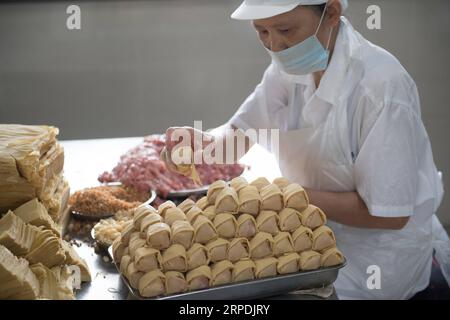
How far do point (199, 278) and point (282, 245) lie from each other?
9.3 inches

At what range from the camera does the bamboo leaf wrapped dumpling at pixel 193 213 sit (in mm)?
1472

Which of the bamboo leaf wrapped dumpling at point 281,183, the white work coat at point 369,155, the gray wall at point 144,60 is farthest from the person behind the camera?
the gray wall at point 144,60

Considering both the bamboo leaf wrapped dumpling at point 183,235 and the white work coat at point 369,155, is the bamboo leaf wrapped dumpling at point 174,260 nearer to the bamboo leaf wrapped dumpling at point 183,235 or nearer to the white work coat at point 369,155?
the bamboo leaf wrapped dumpling at point 183,235

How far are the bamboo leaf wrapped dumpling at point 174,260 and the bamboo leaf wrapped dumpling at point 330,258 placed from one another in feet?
1.21

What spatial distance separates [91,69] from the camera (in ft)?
14.8

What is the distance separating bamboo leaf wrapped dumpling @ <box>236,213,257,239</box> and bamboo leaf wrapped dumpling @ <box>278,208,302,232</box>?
74mm

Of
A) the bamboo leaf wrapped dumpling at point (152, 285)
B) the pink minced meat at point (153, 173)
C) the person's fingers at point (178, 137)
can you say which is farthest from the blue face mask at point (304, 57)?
the bamboo leaf wrapped dumpling at point (152, 285)

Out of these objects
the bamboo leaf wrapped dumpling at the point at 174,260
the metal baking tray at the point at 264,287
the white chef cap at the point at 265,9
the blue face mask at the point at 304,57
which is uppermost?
the white chef cap at the point at 265,9

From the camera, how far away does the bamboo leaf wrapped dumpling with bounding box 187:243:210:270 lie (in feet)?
4.63

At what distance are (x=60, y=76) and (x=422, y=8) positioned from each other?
2858 mm

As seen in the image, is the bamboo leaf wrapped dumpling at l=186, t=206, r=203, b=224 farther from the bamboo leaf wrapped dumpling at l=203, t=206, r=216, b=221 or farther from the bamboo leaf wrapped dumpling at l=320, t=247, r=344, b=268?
the bamboo leaf wrapped dumpling at l=320, t=247, r=344, b=268

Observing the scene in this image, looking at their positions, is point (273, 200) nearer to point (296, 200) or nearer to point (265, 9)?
point (296, 200)

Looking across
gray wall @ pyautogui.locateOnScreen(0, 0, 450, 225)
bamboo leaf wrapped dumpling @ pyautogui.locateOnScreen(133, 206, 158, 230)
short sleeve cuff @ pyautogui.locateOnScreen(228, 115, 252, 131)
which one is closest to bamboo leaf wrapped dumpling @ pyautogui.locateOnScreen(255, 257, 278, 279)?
bamboo leaf wrapped dumpling @ pyautogui.locateOnScreen(133, 206, 158, 230)

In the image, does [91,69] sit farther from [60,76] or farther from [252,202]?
[252,202]
